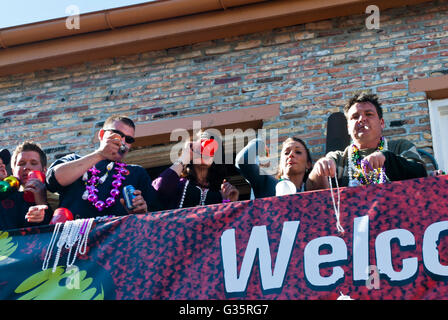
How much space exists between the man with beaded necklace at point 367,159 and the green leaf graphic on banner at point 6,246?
194 centimetres

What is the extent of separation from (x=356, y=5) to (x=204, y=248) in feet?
10.7

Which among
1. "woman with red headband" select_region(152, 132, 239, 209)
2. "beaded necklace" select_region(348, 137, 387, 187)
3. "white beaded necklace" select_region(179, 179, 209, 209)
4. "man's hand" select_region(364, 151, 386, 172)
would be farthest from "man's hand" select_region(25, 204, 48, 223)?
"man's hand" select_region(364, 151, 386, 172)

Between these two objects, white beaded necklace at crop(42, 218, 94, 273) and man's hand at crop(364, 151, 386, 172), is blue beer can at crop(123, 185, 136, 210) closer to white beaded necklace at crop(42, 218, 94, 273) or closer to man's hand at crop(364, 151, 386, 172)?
white beaded necklace at crop(42, 218, 94, 273)

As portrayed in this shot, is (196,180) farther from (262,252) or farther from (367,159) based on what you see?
(367,159)

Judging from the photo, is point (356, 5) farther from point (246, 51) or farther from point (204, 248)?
point (204, 248)

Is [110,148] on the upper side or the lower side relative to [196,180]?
upper

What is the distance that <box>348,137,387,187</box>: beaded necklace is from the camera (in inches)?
163

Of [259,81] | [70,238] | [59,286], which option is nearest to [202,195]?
[70,238]

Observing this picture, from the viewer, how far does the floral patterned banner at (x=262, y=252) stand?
3.56 meters

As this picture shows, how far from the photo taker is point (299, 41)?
634 cm

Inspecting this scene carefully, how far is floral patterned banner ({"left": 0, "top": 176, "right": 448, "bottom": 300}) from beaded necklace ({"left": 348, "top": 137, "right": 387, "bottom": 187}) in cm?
38

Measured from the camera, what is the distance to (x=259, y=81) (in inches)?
247

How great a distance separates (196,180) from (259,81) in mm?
1675
